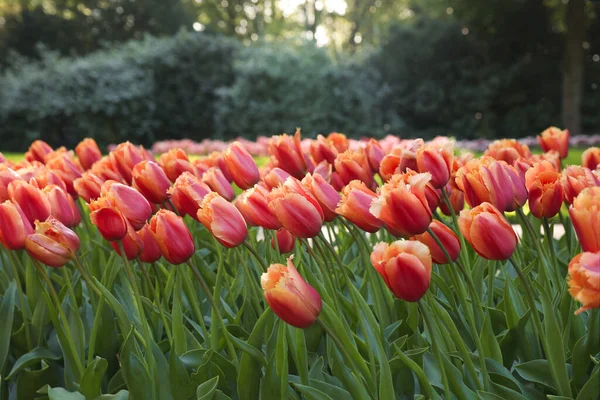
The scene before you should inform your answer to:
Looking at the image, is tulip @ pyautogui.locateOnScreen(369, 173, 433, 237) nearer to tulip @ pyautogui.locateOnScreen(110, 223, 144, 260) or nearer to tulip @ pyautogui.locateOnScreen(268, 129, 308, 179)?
tulip @ pyautogui.locateOnScreen(110, 223, 144, 260)

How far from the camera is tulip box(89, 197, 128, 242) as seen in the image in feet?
4.30

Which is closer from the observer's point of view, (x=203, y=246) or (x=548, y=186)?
(x=548, y=186)

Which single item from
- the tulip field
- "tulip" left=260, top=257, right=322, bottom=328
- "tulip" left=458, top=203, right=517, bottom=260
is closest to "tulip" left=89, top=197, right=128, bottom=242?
the tulip field

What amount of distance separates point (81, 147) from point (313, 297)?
2016mm

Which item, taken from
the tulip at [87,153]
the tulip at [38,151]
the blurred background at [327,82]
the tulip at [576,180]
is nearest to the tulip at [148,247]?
the tulip at [576,180]

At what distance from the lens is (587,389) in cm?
111

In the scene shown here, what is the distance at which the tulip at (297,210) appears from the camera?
1149 millimetres

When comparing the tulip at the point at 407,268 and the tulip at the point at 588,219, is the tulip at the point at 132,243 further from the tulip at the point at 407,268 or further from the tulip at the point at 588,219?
the tulip at the point at 588,219

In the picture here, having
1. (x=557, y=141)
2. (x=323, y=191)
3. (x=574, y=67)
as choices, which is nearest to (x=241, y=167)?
(x=323, y=191)

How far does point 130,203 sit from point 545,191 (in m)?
0.88

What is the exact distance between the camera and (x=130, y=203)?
4.70 feet

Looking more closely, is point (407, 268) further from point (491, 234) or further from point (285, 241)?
point (285, 241)

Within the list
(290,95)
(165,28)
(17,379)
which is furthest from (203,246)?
(165,28)

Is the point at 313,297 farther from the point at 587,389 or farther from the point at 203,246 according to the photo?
the point at 203,246
